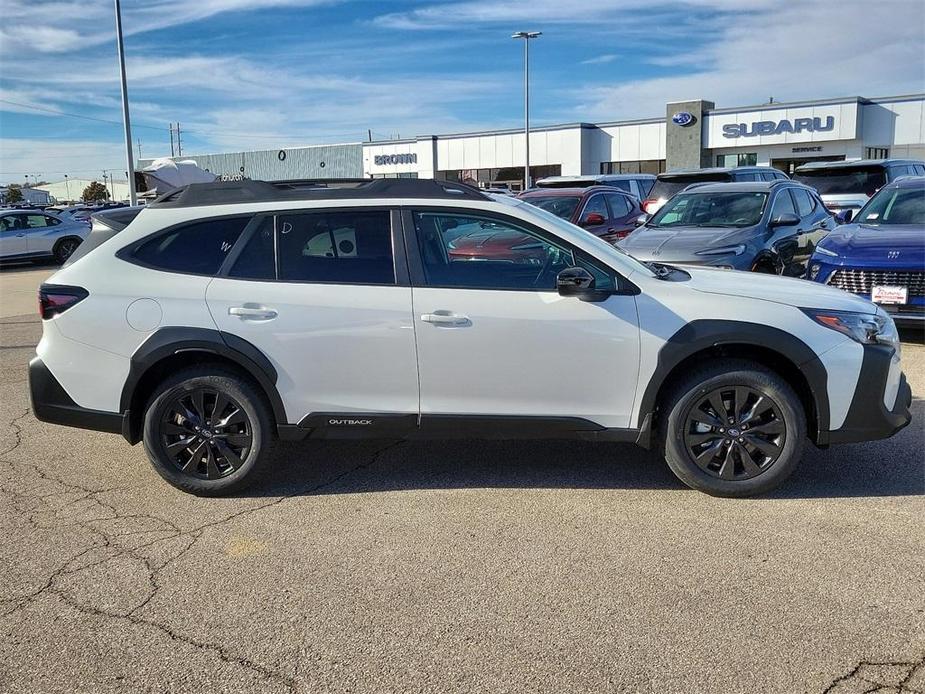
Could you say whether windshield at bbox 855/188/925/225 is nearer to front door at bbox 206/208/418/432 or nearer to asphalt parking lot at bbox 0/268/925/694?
asphalt parking lot at bbox 0/268/925/694

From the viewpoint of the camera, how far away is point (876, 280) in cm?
772

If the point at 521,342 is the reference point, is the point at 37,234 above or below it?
above

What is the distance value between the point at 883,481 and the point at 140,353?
169 inches

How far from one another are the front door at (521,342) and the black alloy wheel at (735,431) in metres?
0.40

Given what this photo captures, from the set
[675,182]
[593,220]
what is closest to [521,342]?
[593,220]

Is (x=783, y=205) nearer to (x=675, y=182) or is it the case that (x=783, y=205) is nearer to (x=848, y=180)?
(x=675, y=182)

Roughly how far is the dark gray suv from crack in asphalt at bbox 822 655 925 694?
20.4 ft

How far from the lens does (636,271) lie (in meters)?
4.60

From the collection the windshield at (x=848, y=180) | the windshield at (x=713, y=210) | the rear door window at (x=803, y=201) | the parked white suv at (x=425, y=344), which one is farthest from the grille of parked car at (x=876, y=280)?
the windshield at (x=848, y=180)

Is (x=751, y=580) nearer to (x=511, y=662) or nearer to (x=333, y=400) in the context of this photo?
(x=511, y=662)

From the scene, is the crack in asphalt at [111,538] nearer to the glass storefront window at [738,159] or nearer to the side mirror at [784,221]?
the side mirror at [784,221]

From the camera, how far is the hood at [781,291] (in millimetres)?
4520

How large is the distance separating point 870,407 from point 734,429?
727 mm

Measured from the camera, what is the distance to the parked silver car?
19969 millimetres
